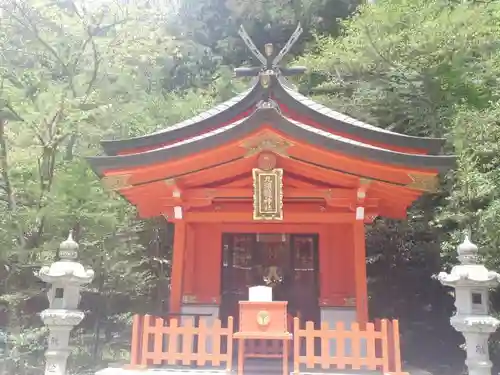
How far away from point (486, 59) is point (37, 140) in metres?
10.4

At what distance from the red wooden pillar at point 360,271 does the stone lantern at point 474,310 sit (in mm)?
1799

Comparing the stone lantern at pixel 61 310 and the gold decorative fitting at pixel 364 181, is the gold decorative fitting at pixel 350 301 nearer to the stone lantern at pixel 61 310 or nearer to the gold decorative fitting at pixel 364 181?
the gold decorative fitting at pixel 364 181

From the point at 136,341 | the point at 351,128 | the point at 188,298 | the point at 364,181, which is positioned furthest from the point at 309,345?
the point at 351,128

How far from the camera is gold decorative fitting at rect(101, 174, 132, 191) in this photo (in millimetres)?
7168

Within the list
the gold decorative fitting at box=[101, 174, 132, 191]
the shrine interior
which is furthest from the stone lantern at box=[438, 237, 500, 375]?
the gold decorative fitting at box=[101, 174, 132, 191]

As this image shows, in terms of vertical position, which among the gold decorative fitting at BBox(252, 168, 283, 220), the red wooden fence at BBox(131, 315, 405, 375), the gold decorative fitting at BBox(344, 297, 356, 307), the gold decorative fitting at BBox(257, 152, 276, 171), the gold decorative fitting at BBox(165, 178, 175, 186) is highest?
the gold decorative fitting at BBox(257, 152, 276, 171)

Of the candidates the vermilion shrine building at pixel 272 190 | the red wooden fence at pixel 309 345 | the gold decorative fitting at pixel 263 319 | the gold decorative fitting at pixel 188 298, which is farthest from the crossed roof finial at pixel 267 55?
the red wooden fence at pixel 309 345

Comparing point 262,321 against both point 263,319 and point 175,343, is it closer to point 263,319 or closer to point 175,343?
point 263,319

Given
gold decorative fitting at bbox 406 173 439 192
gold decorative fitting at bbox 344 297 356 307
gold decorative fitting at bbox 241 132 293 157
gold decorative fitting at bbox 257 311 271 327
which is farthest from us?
gold decorative fitting at bbox 344 297 356 307

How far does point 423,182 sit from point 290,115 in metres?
2.66

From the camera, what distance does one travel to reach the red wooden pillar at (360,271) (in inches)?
276

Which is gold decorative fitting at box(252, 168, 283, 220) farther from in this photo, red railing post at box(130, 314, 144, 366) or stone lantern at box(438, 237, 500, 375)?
stone lantern at box(438, 237, 500, 375)

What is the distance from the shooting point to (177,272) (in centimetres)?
742

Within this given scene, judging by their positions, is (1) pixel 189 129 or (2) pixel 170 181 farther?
(1) pixel 189 129
